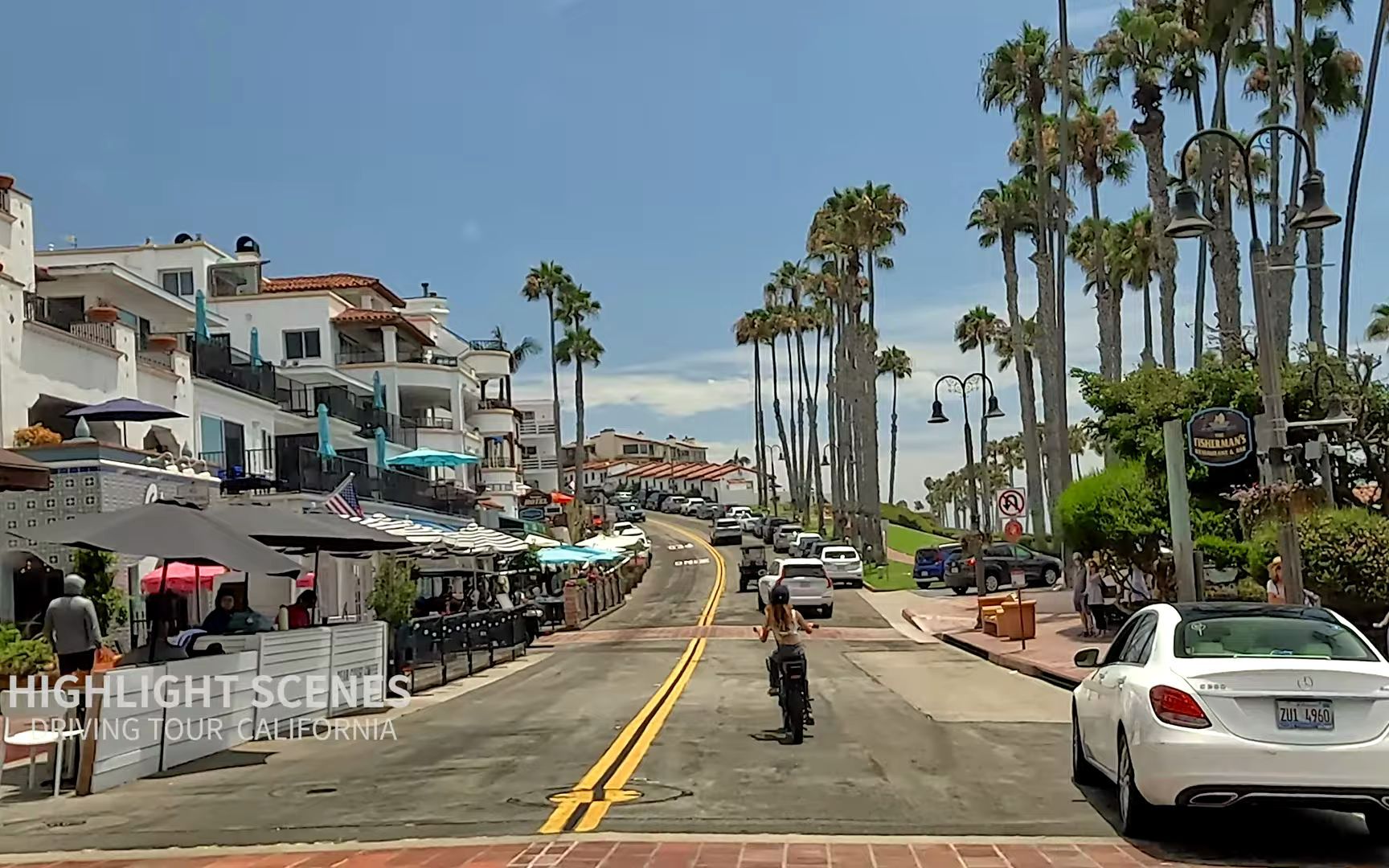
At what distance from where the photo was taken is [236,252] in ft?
210

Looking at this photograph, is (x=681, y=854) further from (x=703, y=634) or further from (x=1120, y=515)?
(x=703, y=634)

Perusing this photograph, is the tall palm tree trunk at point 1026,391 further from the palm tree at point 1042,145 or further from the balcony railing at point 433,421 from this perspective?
the balcony railing at point 433,421

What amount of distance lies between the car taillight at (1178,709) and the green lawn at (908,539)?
74.2 metres

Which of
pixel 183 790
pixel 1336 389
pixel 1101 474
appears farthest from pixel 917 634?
pixel 183 790

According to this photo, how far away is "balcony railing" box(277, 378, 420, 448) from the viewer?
152 ft

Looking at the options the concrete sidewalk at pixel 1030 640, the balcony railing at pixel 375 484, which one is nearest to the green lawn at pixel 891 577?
the concrete sidewalk at pixel 1030 640

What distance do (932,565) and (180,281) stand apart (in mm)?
30818

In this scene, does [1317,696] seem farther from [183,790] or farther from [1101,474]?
[1101,474]

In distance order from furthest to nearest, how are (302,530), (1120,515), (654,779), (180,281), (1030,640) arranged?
(180,281) → (1120,515) → (1030,640) → (302,530) → (654,779)

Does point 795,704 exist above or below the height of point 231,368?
below

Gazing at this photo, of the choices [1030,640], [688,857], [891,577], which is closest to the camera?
[688,857]

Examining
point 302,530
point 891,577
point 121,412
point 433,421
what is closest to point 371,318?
point 433,421

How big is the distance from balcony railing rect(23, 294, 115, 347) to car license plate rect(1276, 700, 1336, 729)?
972 inches

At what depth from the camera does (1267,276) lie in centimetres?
1873
